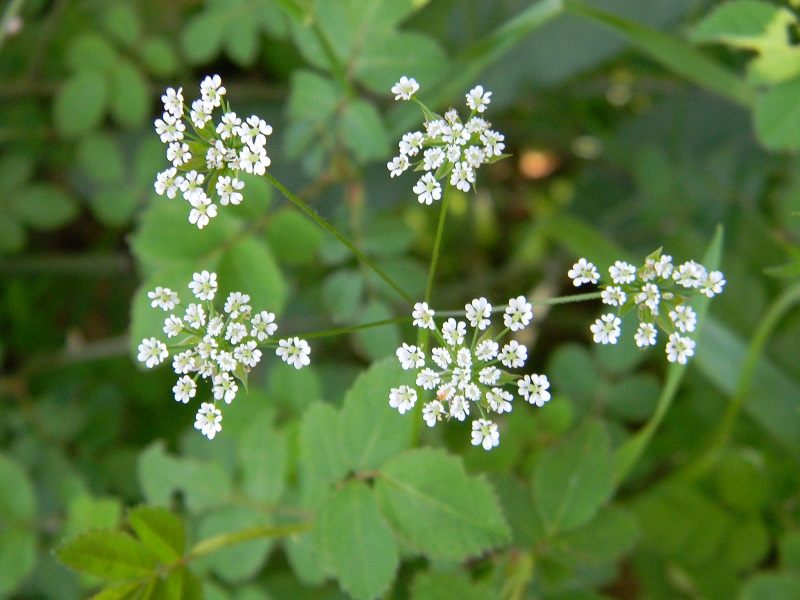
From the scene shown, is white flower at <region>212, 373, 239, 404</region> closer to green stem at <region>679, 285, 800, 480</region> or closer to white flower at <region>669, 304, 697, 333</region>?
white flower at <region>669, 304, 697, 333</region>

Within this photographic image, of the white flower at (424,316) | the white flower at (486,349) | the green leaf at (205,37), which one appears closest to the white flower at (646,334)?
the white flower at (486,349)

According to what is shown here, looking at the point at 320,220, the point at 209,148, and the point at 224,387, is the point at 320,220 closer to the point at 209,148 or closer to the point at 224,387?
the point at 209,148

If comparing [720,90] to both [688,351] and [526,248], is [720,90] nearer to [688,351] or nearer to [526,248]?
[526,248]

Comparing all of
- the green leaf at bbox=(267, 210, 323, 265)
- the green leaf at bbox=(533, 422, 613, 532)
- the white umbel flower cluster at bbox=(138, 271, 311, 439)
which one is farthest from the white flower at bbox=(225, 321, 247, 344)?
the green leaf at bbox=(533, 422, 613, 532)

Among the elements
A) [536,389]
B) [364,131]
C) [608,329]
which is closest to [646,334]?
[608,329]

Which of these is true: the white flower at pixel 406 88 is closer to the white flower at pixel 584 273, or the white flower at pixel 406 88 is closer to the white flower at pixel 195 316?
the white flower at pixel 584 273

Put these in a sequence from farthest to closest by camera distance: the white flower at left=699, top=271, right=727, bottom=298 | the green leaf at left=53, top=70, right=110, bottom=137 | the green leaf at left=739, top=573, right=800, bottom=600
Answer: the green leaf at left=53, top=70, right=110, bottom=137, the green leaf at left=739, top=573, right=800, bottom=600, the white flower at left=699, top=271, right=727, bottom=298
